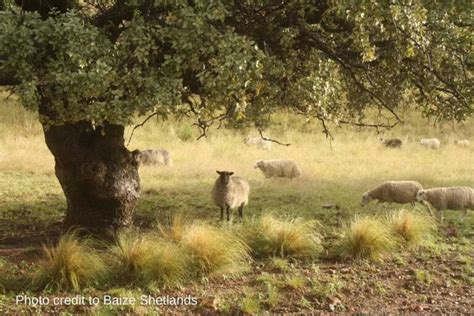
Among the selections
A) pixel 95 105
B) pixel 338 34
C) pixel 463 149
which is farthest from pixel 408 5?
pixel 463 149

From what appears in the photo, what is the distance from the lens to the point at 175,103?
8.36 m

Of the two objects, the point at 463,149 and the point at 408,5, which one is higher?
the point at 408,5

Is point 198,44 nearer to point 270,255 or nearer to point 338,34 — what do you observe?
point 338,34

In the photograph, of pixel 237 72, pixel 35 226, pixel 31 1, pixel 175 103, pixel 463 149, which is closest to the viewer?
pixel 237 72

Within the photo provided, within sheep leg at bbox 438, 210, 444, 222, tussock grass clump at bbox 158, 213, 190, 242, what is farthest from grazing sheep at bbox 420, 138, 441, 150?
tussock grass clump at bbox 158, 213, 190, 242

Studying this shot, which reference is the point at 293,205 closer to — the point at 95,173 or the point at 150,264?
the point at 95,173

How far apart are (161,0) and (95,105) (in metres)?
1.63

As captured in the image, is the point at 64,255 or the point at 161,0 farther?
the point at 64,255

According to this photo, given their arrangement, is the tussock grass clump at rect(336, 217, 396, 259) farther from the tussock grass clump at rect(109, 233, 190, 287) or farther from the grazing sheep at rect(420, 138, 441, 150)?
the grazing sheep at rect(420, 138, 441, 150)

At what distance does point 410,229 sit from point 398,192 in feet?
11.5

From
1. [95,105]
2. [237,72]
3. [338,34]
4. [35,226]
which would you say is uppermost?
[338,34]

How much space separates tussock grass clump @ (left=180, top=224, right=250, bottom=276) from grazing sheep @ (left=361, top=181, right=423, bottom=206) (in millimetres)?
5833

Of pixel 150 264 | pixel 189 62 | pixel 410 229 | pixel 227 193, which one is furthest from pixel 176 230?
pixel 410 229

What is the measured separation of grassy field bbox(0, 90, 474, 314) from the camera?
9000 mm
